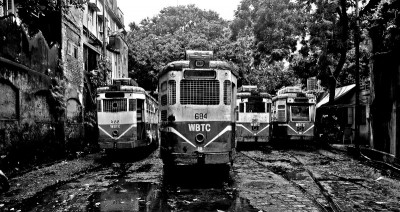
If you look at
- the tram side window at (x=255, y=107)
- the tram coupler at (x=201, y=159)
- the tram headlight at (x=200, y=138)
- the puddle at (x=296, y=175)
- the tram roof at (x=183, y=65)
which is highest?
the tram roof at (x=183, y=65)

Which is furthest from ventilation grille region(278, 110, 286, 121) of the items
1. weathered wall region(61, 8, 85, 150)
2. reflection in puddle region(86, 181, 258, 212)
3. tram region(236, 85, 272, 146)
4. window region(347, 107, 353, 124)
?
reflection in puddle region(86, 181, 258, 212)

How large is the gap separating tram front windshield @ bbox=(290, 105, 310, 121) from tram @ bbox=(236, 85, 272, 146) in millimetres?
1914

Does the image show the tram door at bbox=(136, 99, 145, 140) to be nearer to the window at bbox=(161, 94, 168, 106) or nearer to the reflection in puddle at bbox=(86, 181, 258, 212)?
the window at bbox=(161, 94, 168, 106)

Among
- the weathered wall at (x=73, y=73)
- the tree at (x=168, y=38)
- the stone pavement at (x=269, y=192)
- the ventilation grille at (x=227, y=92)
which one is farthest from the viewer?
the tree at (x=168, y=38)

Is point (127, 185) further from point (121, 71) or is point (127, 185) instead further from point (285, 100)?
point (121, 71)

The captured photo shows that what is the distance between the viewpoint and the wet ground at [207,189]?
7.72 meters

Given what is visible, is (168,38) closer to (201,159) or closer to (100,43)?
(100,43)

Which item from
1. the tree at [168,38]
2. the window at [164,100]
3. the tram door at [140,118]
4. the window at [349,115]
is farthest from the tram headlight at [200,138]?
the tree at [168,38]

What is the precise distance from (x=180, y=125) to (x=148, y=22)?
38.8 m

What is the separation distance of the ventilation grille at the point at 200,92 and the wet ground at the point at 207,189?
7.22ft

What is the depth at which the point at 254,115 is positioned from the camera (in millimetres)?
20859

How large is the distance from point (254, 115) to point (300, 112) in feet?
10.2

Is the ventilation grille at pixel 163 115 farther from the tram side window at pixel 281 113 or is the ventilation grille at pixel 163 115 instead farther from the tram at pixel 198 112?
the tram side window at pixel 281 113

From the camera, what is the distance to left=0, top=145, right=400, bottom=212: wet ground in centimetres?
772
